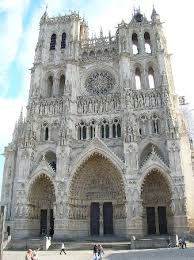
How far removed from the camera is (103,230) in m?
24.7

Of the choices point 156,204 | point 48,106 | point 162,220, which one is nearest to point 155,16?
point 48,106

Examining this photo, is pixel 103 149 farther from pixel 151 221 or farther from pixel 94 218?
pixel 151 221

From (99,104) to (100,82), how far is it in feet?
10.6

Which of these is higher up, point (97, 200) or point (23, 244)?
point (97, 200)

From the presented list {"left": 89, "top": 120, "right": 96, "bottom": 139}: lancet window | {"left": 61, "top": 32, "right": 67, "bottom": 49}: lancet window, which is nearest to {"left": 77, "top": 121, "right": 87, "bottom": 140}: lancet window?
{"left": 89, "top": 120, "right": 96, "bottom": 139}: lancet window

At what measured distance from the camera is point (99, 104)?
2819cm

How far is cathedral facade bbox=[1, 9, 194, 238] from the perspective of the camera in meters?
23.6

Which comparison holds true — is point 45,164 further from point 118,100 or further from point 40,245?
point 118,100

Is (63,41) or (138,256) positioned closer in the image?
(138,256)

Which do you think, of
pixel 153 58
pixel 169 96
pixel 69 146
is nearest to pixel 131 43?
pixel 153 58

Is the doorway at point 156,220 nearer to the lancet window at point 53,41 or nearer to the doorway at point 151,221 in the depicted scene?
the doorway at point 151,221

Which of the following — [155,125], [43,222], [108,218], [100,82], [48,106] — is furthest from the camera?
[100,82]

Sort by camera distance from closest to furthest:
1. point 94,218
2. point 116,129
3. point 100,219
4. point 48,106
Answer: point 100,219, point 94,218, point 116,129, point 48,106

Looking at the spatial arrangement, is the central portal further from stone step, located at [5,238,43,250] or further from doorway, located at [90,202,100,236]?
stone step, located at [5,238,43,250]
